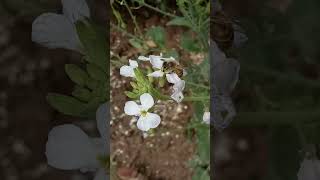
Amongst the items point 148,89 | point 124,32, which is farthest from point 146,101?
point 124,32

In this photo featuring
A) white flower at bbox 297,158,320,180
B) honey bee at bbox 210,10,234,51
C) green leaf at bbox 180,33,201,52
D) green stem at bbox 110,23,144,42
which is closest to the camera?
white flower at bbox 297,158,320,180

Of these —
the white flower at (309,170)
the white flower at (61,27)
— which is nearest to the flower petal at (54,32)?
the white flower at (61,27)

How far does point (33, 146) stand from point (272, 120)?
0.27 metres

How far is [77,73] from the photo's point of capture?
2.04 feet

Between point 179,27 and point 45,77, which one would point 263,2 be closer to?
point 45,77

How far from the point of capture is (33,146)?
2.05 feet

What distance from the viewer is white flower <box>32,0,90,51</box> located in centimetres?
62

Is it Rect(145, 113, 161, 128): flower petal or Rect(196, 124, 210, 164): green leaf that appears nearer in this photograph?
Rect(145, 113, 161, 128): flower petal

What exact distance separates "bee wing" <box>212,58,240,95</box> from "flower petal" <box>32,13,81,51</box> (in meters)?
0.16

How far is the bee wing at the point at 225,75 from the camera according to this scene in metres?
0.62

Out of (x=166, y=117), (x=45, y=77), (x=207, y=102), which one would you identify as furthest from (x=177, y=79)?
(x=166, y=117)

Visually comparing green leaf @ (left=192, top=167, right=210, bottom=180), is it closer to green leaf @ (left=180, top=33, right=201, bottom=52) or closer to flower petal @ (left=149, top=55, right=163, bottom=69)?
green leaf @ (left=180, top=33, right=201, bottom=52)

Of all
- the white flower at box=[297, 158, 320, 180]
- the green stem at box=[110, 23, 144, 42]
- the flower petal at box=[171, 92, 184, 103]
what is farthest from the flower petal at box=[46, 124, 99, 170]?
the green stem at box=[110, 23, 144, 42]

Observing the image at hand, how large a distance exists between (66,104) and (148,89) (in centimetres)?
9
